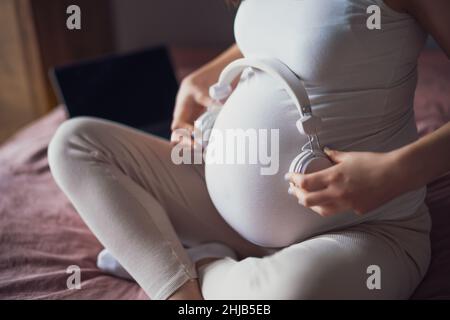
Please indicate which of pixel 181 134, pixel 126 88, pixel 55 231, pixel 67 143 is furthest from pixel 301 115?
pixel 126 88

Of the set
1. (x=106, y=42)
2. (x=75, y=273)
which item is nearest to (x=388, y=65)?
(x=75, y=273)

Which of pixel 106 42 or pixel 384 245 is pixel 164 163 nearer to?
pixel 384 245

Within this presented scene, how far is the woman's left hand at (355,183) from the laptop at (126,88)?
0.69 meters

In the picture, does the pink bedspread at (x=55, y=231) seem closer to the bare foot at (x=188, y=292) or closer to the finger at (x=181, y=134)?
the bare foot at (x=188, y=292)

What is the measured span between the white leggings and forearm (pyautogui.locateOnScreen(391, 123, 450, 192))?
0.10 meters

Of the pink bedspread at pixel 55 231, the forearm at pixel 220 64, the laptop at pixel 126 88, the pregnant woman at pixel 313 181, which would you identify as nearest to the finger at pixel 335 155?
the pregnant woman at pixel 313 181

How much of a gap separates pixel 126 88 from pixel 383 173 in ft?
2.92

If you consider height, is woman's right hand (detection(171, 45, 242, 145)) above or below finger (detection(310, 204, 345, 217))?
above

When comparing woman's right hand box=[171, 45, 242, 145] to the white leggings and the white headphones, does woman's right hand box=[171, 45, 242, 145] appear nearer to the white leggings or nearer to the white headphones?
the white leggings

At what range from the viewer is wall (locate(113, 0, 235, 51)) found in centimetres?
172

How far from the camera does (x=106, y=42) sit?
2021 mm

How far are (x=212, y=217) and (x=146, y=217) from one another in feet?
0.38

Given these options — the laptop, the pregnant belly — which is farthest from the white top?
the laptop

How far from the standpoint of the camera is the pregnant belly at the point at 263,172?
0.62 m
